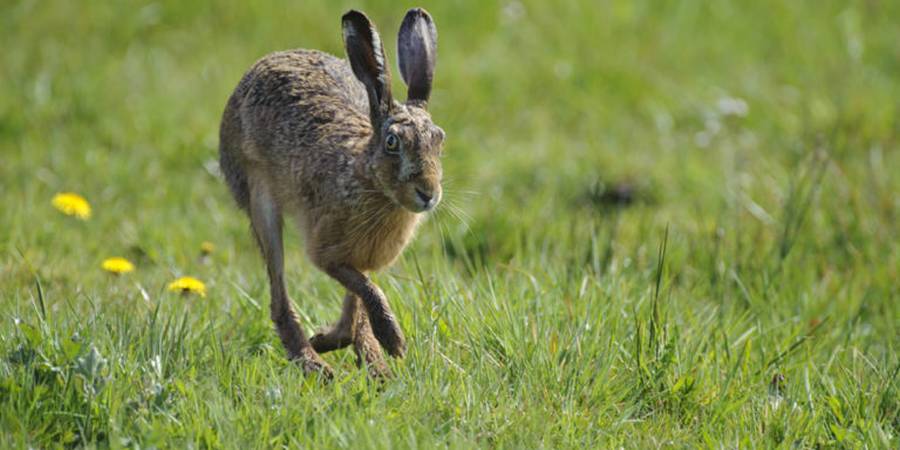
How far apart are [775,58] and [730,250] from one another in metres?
3.59

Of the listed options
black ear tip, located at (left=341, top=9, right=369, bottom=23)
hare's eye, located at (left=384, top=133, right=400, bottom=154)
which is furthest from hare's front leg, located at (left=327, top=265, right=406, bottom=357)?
black ear tip, located at (left=341, top=9, right=369, bottom=23)

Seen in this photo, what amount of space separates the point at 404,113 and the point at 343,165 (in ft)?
1.38

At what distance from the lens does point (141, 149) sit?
7.10 metres

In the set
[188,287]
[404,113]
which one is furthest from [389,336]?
[188,287]

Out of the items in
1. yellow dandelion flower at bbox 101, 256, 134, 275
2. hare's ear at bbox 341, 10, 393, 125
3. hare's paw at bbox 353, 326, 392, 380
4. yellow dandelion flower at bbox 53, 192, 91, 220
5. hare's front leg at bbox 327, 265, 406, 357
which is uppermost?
hare's ear at bbox 341, 10, 393, 125

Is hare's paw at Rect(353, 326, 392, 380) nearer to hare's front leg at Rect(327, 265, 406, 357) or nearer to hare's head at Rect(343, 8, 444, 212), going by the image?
hare's front leg at Rect(327, 265, 406, 357)

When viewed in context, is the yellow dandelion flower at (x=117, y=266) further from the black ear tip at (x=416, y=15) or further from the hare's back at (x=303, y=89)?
the black ear tip at (x=416, y=15)

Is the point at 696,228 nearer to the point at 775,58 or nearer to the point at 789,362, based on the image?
the point at 789,362

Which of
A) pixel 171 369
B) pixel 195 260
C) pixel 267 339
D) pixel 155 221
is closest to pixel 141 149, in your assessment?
pixel 155 221

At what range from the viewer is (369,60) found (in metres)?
4.55

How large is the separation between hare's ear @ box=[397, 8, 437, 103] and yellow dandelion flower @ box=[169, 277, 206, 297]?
107 cm

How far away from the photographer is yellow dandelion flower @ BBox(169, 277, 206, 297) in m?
4.77

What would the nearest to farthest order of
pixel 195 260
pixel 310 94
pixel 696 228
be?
pixel 310 94
pixel 195 260
pixel 696 228

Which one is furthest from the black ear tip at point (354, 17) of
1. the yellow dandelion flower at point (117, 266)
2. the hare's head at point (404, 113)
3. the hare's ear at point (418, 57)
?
the yellow dandelion flower at point (117, 266)
